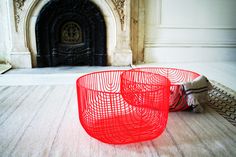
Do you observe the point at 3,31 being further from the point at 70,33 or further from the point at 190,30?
the point at 190,30

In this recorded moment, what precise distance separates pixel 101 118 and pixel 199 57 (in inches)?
107

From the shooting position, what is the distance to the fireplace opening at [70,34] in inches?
→ 121

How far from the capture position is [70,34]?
3246mm

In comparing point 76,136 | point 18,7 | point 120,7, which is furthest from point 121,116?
point 18,7

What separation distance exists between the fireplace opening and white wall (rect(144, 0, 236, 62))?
72cm

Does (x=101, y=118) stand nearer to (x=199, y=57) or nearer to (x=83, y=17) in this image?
(x=83, y=17)

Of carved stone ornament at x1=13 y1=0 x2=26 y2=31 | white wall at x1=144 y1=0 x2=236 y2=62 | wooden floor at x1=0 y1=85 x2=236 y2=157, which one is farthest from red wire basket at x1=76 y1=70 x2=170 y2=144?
white wall at x1=144 y1=0 x2=236 y2=62

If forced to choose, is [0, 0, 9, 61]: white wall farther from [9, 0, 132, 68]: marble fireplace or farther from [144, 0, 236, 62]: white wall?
[144, 0, 236, 62]: white wall

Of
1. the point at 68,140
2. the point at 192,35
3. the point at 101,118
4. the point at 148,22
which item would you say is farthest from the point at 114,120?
the point at 192,35

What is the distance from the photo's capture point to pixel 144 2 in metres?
3.29

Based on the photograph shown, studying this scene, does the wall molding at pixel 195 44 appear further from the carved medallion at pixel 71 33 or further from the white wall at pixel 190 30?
the carved medallion at pixel 71 33

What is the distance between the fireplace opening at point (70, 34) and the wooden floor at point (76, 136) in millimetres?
1482

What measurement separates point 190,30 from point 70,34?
5.74 feet

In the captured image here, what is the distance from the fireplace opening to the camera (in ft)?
10.0
